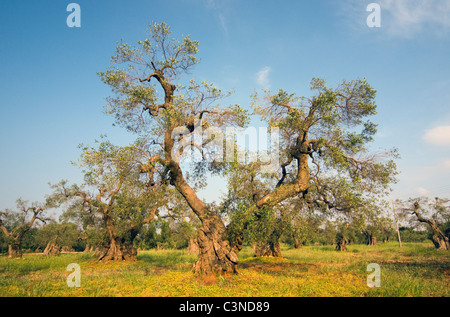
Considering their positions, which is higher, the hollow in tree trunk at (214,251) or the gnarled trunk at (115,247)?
the hollow in tree trunk at (214,251)

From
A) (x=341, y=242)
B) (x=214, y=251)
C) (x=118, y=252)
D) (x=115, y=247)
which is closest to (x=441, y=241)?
(x=341, y=242)

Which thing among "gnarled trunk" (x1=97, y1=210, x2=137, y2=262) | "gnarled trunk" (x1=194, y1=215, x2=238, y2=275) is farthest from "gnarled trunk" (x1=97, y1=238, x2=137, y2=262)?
"gnarled trunk" (x1=194, y1=215, x2=238, y2=275)

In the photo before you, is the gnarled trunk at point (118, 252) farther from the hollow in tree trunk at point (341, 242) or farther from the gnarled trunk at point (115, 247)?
the hollow in tree trunk at point (341, 242)

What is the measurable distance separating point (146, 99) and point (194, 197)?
711 centimetres

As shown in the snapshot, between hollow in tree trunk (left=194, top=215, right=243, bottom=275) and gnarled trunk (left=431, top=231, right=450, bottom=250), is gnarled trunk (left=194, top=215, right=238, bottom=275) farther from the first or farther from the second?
gnarled trunk (left=431, top=231, right=450, bottom=250)

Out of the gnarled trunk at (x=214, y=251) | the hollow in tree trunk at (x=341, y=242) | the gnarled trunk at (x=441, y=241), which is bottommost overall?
the hollow in tree trunk at (x=341, y=242)

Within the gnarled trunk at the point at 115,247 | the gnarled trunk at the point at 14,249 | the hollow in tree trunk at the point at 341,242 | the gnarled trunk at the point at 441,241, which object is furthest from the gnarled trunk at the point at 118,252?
the gnarled trunk at the point at 441,241

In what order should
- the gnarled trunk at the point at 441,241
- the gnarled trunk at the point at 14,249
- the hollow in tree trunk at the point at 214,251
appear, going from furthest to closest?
the gnarled trunk at the point at 14,249
the gnarled trunk at the point at 441,241
the hollow in tree trunk at the point at 214,251

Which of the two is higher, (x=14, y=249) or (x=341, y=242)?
(x=14, y=249)

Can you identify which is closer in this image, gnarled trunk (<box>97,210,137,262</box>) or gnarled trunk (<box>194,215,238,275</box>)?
gnarled trunk (<box>194,215,238,275</box>)

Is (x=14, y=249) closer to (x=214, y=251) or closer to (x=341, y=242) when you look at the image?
(x=214, y=251)

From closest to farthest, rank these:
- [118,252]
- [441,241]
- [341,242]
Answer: [118,252]
[441,241]
[341,242]

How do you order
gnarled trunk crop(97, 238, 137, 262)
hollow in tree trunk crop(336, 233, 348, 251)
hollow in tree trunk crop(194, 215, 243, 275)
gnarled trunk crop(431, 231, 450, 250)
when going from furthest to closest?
hollow in tree trunk crop(336, 233, 348, 251), gnarled trunk crop(431, 231, 450, 250), gnarled trunk crop(97, 238, 137, 262), hollow in tree trunk crop(194, 215, 243, 275)
